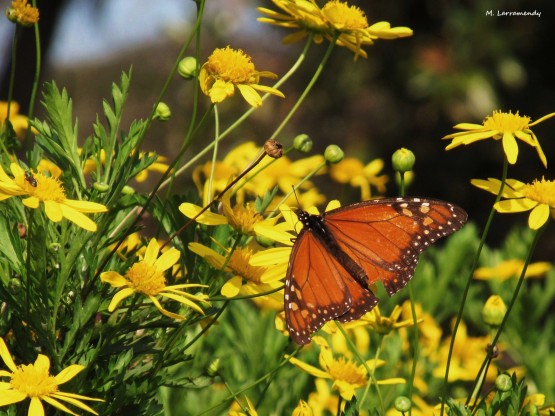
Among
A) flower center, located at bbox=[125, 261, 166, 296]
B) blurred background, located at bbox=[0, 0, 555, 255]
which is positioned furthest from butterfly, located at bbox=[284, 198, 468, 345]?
blurred background, located at bbox=[0, 0, 555, 255]

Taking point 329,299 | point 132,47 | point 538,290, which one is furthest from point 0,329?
point 132,47

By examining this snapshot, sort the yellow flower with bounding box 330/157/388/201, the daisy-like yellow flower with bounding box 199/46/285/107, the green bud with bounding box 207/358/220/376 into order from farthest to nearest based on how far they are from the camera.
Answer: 1. the yellow flower with bounding box 330/157/388/201
2. the green bud with bounding box 207/358/220/376
3. the daisy-like yellow flower with bounding box 199/46/285/107

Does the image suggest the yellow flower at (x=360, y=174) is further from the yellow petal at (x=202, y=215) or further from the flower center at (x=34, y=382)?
the flower center at (x=34, y=382)

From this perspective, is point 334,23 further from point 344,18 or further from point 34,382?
point 34,382

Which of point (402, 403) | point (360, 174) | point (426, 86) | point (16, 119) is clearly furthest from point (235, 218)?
point (426, 86)

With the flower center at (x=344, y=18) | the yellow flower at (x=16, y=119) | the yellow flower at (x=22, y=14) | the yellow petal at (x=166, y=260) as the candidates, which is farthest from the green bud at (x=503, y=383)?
the yellow flower at (x=16, y=119)

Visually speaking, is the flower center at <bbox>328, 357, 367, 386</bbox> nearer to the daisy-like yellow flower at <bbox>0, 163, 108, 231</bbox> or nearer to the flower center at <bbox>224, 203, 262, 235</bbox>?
the flower center at <bbox>224, 203, 262, 235</bbox>
